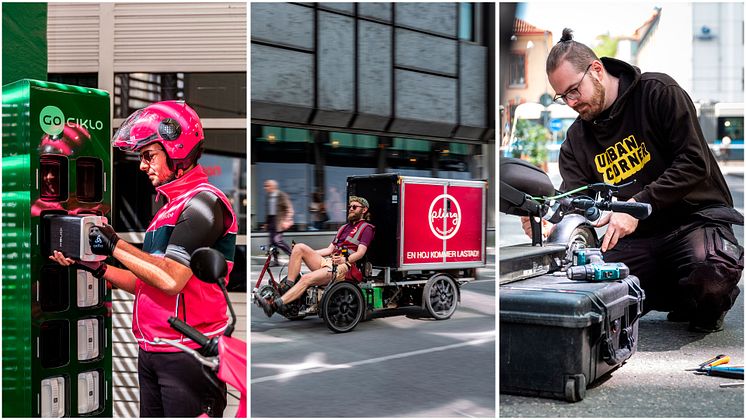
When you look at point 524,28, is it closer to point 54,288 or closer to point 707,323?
point 707,323

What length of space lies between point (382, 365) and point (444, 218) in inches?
29.9

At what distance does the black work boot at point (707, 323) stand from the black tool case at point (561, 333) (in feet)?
1.26

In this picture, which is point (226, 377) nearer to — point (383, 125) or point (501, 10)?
point (383, 125)

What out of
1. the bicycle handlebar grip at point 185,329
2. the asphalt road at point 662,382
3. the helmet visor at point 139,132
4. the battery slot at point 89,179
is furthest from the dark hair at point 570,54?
the battery slot at point 89,179

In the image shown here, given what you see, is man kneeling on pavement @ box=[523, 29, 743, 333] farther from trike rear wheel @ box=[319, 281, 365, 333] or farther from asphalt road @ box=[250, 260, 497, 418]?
trike rear wheel @ box=[319, 281, 365, 333]

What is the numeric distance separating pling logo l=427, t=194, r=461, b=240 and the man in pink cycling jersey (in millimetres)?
937

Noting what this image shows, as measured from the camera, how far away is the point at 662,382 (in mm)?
3795

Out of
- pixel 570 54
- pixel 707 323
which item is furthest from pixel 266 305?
pixel 707 323

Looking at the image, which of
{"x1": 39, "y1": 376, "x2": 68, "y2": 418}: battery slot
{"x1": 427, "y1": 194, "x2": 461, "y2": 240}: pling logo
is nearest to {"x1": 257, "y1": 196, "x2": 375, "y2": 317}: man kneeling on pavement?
{"x1": 427, "y1": 194, "x2": 461, "y2": 240}: pling logo

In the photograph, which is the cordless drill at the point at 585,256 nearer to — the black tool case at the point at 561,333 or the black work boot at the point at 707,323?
the black tool case at the point at 561,333

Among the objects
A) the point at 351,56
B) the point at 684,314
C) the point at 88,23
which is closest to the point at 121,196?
the point at 88,23

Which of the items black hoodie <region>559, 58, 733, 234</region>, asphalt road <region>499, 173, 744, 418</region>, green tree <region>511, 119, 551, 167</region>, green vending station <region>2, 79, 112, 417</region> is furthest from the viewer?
green tree <region>511, 119, 551, 167</region>

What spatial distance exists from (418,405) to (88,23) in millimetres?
2772

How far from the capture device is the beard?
12.4 feet
